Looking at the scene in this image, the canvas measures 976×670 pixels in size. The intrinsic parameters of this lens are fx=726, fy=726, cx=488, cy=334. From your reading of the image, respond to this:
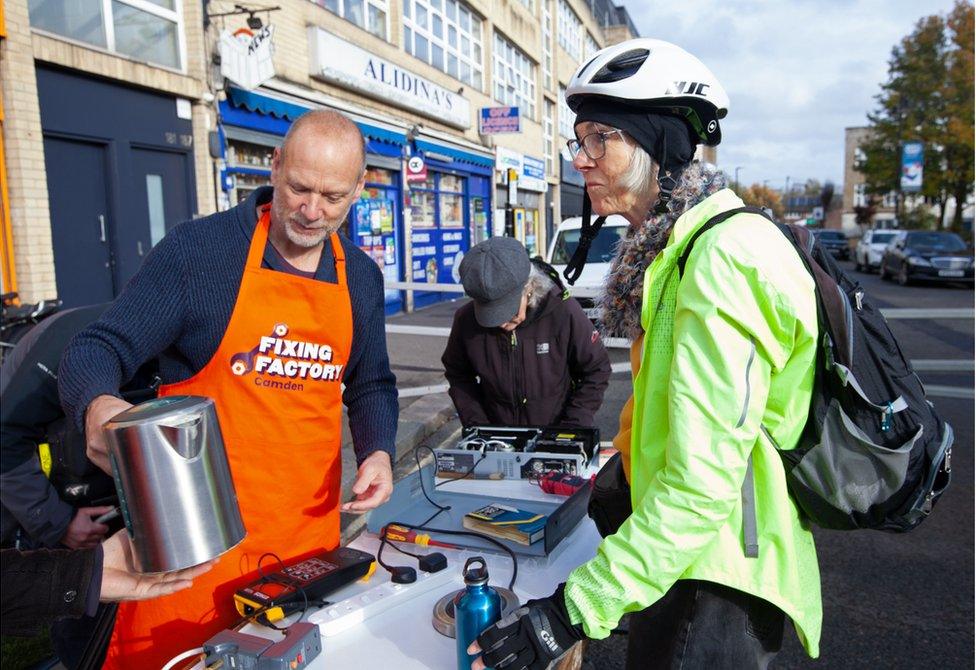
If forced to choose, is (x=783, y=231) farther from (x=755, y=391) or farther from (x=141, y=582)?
(x=141, y=582)

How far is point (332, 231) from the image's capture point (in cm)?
229

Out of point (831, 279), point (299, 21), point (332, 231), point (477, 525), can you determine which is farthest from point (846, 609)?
point (299, 21)

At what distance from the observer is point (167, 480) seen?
56.2 inches

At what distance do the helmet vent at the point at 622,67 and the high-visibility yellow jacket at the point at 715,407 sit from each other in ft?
1.57

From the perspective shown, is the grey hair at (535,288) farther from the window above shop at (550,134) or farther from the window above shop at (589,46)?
the window above shop at (589,46)

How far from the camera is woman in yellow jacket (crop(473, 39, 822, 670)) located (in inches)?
53.5

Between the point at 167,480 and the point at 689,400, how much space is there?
1.02 m

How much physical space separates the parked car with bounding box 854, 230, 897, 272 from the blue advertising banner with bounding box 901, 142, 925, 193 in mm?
6300

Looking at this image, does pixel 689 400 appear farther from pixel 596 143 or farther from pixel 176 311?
pixel 176 311

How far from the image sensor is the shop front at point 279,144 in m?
9.97

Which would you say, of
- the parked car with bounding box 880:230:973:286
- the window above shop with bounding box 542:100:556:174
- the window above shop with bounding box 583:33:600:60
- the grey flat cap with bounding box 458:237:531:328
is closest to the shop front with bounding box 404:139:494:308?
the window above shop with bounding box 542:100:556:174

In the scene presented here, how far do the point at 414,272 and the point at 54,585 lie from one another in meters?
14.9

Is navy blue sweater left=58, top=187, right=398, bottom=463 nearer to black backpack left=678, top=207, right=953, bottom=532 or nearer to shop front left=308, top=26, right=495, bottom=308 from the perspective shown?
black backpack left=678, top=207, right=953, bottom=532

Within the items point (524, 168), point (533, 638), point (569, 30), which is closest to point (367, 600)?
point (533, 638)
